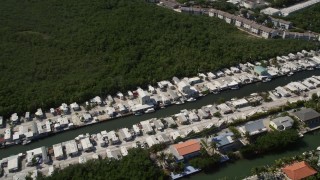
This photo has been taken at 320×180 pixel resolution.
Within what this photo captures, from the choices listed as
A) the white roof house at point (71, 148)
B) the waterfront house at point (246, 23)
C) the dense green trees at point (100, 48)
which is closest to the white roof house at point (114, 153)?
the white roof house at point (71, 148)

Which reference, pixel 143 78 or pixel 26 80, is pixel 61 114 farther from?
pixel 143 78

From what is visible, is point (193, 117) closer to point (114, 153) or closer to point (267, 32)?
point (114, 153)

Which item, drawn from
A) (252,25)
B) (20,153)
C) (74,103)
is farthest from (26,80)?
(252,25)

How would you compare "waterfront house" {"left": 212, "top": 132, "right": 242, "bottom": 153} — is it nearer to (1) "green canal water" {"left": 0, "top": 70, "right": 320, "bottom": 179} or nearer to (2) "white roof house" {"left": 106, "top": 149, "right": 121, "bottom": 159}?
(1) "green canal water" {"left": 0, "top": 70, "right": 320, "bottom": 179}

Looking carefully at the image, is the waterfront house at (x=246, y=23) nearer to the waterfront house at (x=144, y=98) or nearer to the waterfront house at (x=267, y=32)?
the waterfront house at (x=267, y=32)

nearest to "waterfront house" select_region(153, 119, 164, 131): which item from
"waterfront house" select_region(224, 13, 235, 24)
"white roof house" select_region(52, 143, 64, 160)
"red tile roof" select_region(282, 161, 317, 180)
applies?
"white roof house" select_region(52, 143, 64, 160)

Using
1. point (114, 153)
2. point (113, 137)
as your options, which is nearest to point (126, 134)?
point (113, 137)

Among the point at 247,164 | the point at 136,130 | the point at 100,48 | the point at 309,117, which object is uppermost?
the point at 100,48

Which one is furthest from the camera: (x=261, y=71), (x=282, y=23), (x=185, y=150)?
(x=282, y=23)
